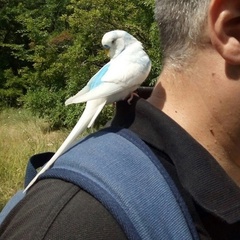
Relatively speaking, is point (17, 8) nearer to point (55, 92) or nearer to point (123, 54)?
point (55, 92)

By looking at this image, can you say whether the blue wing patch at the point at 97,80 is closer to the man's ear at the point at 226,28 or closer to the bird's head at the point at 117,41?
the bird's head at the point at 117,41

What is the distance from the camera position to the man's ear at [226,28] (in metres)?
1.15

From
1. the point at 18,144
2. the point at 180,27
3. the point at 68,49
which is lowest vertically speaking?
the point at 18,144

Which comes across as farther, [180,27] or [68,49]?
[68,49]

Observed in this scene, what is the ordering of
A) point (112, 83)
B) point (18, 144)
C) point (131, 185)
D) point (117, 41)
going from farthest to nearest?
point (18, 144) → point (117, 41) → point (112, 83) → point (131, 185)

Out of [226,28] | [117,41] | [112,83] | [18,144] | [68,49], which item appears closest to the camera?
[226,28]

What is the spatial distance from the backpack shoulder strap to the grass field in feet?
12.1

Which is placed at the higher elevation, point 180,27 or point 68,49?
point 180,27

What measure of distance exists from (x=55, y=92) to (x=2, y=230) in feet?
26.8

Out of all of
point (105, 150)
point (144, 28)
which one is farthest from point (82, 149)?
point (144, 28)

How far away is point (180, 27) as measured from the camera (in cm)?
123

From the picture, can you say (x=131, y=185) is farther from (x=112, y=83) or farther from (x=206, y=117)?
(x=112, y=83)

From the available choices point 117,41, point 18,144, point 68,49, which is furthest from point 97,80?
point 68,49

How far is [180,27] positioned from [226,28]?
0.10 meters
